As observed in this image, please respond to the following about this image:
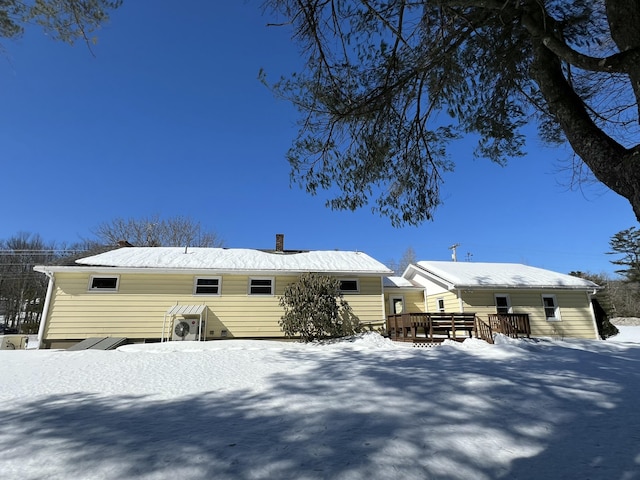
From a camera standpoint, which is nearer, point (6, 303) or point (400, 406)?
point (400, 406)

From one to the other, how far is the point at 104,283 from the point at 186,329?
3549mm

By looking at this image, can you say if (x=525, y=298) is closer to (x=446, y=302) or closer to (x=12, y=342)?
(x=446, y=302)

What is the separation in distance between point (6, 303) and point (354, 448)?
4410 centimetres

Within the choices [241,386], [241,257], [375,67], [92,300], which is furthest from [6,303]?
[375,67]

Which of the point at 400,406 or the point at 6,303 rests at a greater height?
the point at 6,303

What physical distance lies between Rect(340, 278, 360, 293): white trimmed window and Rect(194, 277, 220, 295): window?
16.3 feet

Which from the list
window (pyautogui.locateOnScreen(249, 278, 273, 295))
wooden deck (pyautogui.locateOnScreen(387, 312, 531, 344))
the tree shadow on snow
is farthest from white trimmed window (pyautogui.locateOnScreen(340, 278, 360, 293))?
the tree shadow on snow

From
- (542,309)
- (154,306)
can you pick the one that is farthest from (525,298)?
(154,306)

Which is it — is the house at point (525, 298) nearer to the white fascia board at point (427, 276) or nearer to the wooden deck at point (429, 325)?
the white fascia board at point (427, 276)

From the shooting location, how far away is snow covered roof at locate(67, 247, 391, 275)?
1285 cm

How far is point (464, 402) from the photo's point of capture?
13.2ft

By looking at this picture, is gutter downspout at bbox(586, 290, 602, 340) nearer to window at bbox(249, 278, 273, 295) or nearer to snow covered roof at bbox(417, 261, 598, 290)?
snow covered roof at bbox(417, 261, 598, 290)

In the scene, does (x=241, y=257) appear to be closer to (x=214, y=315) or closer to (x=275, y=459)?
A: (x=214, y=315)

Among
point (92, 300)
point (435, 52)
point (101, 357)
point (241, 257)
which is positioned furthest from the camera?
point (241, 257)
